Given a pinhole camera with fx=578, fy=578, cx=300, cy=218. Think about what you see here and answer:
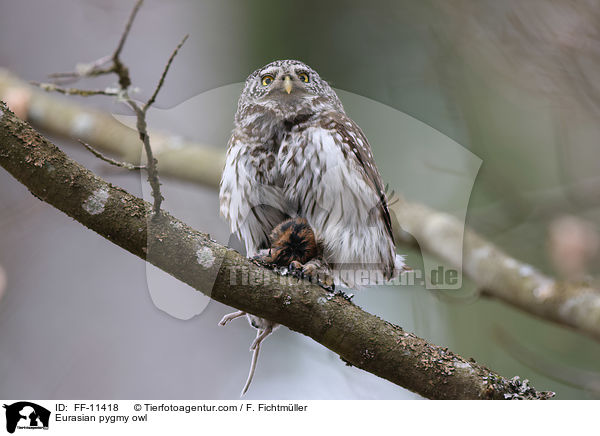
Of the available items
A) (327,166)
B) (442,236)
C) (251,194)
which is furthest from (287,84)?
(442,236)

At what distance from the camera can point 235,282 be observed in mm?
1837

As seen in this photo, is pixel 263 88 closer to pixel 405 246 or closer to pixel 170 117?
pixel 170 117

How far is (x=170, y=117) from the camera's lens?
8.50 feet

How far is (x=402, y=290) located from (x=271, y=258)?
1080 mm

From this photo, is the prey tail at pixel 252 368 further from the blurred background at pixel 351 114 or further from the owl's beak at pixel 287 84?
the owl's beak at pixel 287 84

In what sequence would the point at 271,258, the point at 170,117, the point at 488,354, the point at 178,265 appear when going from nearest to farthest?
the point at 178,265, the point at 271,258, the point at 170,117, the point at 488,354

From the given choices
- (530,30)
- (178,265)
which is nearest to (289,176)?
(178,265)

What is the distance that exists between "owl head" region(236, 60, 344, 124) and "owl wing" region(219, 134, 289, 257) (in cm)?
18

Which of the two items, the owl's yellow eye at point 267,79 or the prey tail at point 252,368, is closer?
the prey tail at point 252,368

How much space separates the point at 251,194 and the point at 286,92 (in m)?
0.47

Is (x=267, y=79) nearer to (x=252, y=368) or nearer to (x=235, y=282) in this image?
(x=235, y=282)
